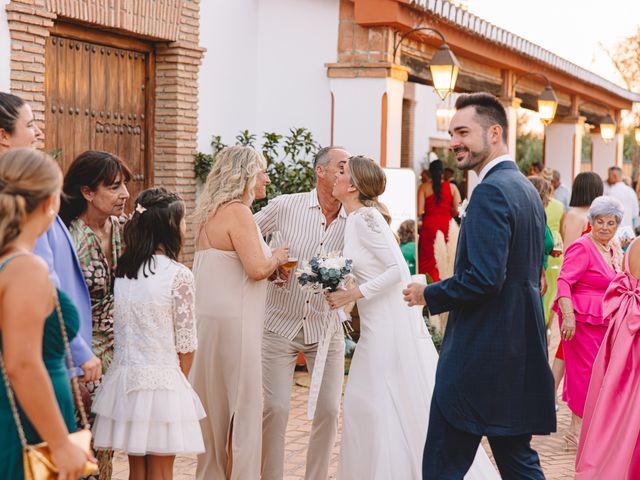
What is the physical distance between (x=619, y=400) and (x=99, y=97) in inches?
224

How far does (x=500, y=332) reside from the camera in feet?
14.0

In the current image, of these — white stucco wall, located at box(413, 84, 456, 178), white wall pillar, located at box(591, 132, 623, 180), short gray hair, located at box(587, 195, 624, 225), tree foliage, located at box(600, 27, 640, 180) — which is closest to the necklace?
short gray hair, located at box(587, 195, 624, 225)

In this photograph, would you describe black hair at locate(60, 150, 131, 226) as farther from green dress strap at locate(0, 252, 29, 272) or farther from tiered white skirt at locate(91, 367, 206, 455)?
green dress strap at locate(0, 252, 29, 272)

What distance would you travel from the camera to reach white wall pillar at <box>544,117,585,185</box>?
851 inches

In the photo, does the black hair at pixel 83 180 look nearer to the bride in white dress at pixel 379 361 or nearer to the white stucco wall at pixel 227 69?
the bride in white dress at pixel 379 361

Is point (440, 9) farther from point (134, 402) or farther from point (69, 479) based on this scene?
point (69, 479)

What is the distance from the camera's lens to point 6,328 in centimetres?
302

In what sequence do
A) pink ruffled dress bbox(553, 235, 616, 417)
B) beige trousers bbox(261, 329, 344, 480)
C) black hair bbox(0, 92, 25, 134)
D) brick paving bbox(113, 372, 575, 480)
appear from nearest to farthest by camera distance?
black hair bbox(0, 92, 25, 134) < beige trousers bbox(261, 329, 344, 480) < brick paving bbox(113, 372, 575, 480) < pink ruffled dress bbox(553, 235, 616, 417)

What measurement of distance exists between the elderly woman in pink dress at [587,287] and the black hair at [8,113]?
450 cm

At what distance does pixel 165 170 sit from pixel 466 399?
6336 mm

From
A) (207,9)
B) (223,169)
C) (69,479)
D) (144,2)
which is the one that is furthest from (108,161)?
(207,9)

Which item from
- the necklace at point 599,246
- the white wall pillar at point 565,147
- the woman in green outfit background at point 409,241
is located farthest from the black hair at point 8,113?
the white wall pillar at point 565,147

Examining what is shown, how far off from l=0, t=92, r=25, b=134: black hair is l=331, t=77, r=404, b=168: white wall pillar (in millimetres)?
6930

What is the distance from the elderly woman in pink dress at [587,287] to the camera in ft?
23.6
